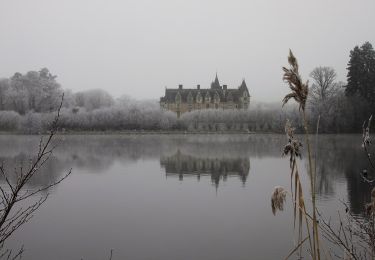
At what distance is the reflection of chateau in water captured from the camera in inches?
800

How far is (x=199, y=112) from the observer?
70.7 meters

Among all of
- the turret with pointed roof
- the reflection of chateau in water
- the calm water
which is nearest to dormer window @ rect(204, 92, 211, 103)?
the turret with pointed roof

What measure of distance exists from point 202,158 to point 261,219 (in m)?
15.0

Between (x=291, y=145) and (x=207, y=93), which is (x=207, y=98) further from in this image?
(x=291, y=145)

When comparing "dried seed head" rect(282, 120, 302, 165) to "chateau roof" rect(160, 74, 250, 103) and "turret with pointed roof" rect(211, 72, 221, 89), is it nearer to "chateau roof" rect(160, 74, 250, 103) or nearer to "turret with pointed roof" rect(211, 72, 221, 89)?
"chateau roof" rect(160, 74, 250, 103)

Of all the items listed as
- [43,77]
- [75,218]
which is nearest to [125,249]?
[75,218]

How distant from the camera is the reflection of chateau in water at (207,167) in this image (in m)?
20.3

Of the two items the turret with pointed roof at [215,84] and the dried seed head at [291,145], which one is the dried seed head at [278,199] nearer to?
the dried seed head at [291,145]

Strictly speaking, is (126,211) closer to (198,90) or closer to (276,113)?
(276,113)

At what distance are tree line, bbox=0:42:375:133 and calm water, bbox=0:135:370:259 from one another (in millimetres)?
24645

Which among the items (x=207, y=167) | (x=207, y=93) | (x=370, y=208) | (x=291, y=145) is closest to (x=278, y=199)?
(x=291, y=145)

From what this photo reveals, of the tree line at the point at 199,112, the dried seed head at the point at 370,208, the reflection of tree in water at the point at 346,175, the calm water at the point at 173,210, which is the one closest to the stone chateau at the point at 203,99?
the tree line at the point at 199,112

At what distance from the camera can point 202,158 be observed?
87.1 feet

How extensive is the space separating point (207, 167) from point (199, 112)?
48120 mm
